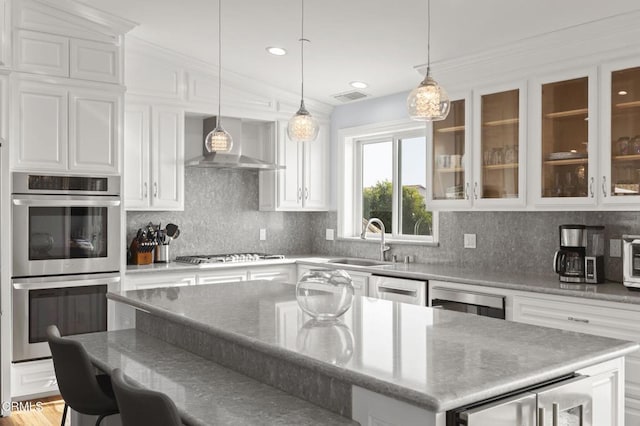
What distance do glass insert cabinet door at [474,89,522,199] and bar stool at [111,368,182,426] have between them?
Result: 301cm

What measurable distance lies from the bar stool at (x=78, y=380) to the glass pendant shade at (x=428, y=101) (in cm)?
177

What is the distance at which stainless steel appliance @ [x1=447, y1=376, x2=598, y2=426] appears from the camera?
157cm

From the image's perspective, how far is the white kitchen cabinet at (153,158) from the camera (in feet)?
15.7

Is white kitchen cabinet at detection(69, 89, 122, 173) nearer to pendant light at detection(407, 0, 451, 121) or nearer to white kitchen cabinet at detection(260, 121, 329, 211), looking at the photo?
white kitchen cabinet at detection(260, 121, 329, 211)

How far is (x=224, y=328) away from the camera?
7.27 feet

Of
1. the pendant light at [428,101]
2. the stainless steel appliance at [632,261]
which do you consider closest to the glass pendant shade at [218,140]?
the pendant light at [428,101]

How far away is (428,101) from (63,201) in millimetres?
2875

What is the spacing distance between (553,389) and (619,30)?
2.53 meters

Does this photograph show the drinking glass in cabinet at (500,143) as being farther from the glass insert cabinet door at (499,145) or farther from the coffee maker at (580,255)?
the coffee maker at (580,255)

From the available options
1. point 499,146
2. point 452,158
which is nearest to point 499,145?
point 499,146

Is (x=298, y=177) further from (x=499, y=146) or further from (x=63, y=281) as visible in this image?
(x=63, y=281)

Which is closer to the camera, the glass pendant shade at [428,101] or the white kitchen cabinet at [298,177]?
the glass pendant shade at [428,101]

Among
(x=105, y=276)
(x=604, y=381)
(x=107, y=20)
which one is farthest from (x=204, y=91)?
(x=604, y=381)

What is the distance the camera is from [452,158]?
4.47m
